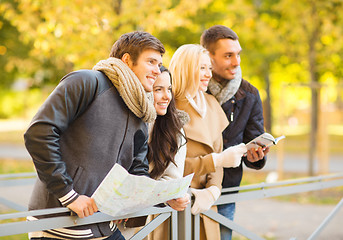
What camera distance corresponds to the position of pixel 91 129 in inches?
88.7

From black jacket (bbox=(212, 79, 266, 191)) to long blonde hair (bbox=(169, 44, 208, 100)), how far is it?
0.38m

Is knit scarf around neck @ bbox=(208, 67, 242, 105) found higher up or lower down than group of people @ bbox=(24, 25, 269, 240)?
higher up

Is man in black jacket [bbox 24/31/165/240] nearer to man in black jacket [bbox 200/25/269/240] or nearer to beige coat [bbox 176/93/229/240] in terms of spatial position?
beige coat [bbox 176/93/229/240]

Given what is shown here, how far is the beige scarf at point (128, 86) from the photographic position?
2.32 m

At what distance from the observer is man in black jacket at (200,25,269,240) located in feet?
10.9

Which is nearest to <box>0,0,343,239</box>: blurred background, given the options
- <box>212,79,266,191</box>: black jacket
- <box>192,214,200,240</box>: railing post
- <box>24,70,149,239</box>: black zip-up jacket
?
<box>212,79,266,191</box>: black jacket

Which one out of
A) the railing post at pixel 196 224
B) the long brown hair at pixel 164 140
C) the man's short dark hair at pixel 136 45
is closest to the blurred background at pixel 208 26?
the railing post at pixel 196 224

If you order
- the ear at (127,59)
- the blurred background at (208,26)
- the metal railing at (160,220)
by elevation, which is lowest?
the metal railing at (160,220)

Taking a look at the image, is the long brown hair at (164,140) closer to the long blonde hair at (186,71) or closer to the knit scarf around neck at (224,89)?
the long blonde hair at (186,71)

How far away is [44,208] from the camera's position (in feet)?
7.45

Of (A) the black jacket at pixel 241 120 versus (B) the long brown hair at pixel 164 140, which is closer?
(B) the long brown hair at pixel 164 140

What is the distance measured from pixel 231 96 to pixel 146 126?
96cm

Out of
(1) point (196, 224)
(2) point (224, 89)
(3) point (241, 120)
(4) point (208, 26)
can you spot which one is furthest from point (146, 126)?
(4) point (208, 26)

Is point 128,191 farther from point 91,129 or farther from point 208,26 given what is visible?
point 208,26
